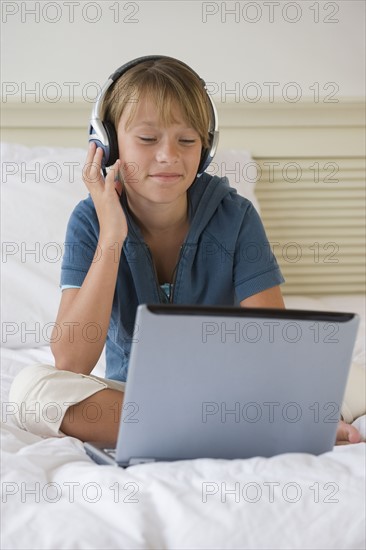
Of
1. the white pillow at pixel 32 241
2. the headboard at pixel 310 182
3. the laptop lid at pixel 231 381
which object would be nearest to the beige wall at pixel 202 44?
the headboard at pixel 310 182

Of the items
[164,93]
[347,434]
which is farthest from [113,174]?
[347,434]

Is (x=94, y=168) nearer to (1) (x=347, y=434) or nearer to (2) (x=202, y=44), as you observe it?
(1) (x=347, y=434)

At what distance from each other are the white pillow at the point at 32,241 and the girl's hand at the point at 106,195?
56 cm

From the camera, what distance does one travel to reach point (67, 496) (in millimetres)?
993

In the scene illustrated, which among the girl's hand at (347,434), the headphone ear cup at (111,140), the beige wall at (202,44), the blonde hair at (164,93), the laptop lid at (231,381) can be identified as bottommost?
the girl's hand at (347,434)

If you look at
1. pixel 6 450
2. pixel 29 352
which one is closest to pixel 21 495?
pixel 6 450

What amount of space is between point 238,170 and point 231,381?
4.70 feet

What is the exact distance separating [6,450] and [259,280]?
1.89ft

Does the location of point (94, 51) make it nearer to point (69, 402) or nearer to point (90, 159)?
point (90, 159)

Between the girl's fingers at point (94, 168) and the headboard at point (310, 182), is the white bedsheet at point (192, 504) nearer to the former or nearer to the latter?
the girl's fingers at point (94, 168)

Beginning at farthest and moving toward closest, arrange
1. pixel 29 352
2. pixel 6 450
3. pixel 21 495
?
pixel 29 352
pixel 6 450
pixel 21 495

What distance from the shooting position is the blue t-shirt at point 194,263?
1532mm

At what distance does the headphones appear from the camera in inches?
58.4

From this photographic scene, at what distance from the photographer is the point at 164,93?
57.4 inches
